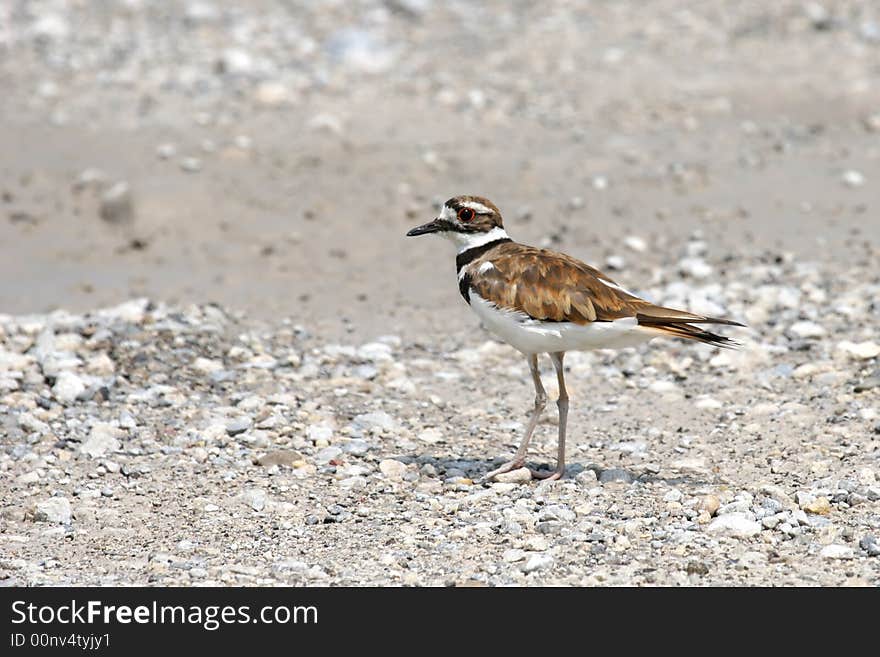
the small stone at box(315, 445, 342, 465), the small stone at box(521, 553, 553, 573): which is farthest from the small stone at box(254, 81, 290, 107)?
the small stone at box(521, 553, 553, 573)

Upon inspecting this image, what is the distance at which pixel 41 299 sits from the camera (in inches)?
456

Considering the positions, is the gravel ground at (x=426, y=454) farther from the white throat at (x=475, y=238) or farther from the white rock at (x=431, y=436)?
the white throat at (x=475, y=238)

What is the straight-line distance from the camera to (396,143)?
1416 cm

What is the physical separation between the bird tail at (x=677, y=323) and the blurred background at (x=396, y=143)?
3920 mm

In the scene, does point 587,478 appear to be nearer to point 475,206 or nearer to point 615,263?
point 475,206

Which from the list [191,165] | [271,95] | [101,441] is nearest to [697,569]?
[101,441]

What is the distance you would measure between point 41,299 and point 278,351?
299 centimetres

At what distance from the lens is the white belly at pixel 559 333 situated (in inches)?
277

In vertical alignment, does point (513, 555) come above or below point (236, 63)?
below

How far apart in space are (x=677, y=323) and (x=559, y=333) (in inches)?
26.3

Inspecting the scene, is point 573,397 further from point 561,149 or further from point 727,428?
point 561,149

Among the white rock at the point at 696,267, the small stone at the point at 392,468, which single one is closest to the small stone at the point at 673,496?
the small stone at the point at 392,468

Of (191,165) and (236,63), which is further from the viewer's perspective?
(236,63)
